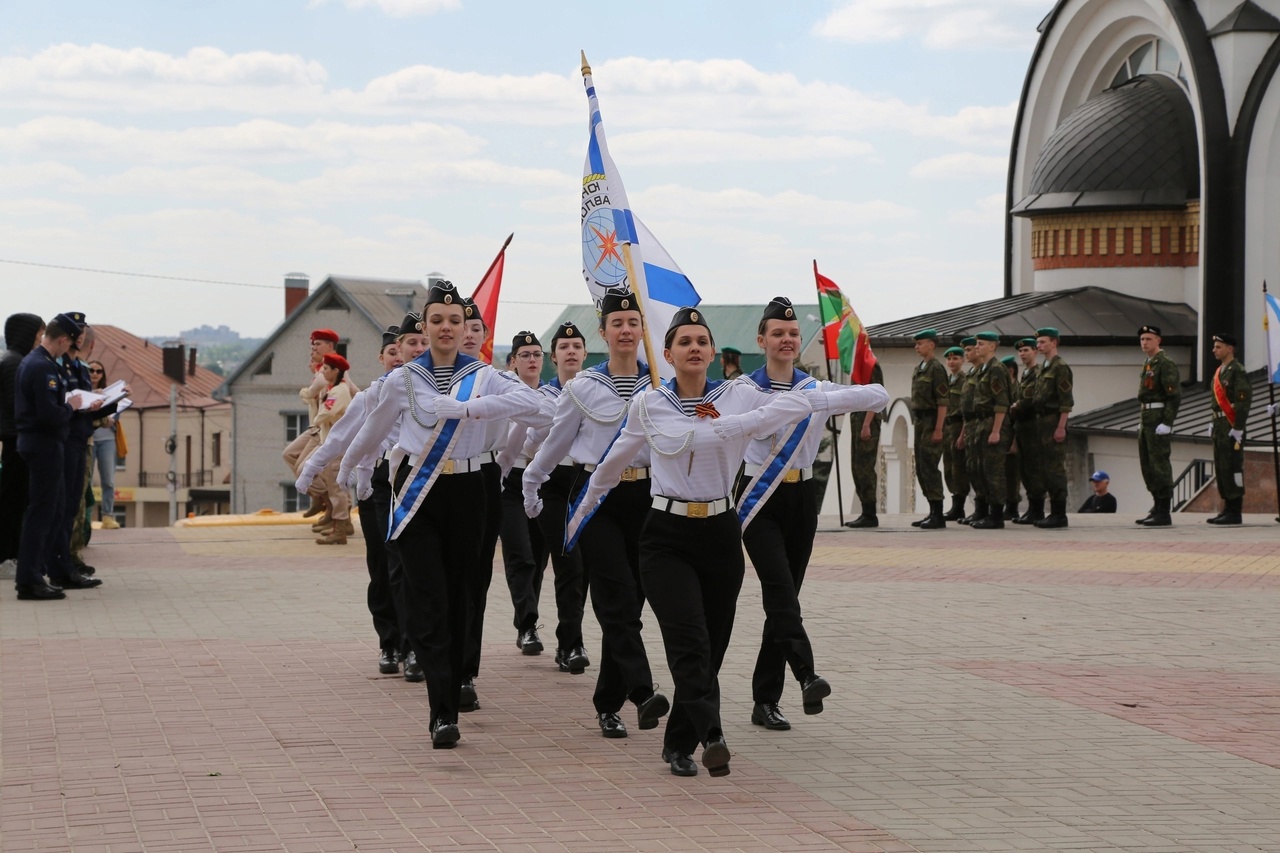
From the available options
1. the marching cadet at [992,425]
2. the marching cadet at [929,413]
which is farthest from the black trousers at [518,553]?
the marching cadet at [992,425]

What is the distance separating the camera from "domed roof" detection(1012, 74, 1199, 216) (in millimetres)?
32094

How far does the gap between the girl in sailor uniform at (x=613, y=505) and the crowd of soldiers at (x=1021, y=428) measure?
9.75 m

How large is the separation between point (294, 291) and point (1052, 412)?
47558mm

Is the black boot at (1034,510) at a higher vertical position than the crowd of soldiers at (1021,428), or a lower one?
lower

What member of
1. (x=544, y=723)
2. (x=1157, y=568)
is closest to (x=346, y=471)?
(x=544, y=723)

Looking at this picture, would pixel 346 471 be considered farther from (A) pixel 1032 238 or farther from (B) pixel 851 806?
(A) pixel 1032 238

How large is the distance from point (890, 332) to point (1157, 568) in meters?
19.1

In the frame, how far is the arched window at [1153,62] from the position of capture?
33.6 m

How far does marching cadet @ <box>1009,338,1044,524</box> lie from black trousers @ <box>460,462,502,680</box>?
1058 cm

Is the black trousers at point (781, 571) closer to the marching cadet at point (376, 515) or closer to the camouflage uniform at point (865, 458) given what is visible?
the marching cadet at point (376, 515)

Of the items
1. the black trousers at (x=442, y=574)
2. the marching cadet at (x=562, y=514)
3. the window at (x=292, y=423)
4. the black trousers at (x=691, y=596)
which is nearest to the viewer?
the black trousers at (x=691, y=596)

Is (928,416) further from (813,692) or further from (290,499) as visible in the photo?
(290,499)

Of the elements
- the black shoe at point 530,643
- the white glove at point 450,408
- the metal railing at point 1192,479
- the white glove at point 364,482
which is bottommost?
the black shoe at point 530,643

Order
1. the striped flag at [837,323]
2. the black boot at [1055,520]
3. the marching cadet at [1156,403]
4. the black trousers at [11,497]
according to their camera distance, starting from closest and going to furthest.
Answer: the black trousers at [11,497]
the striped flag at [837,323]
the marching cadet at [1156,403]
the black boot at [1055,520]
